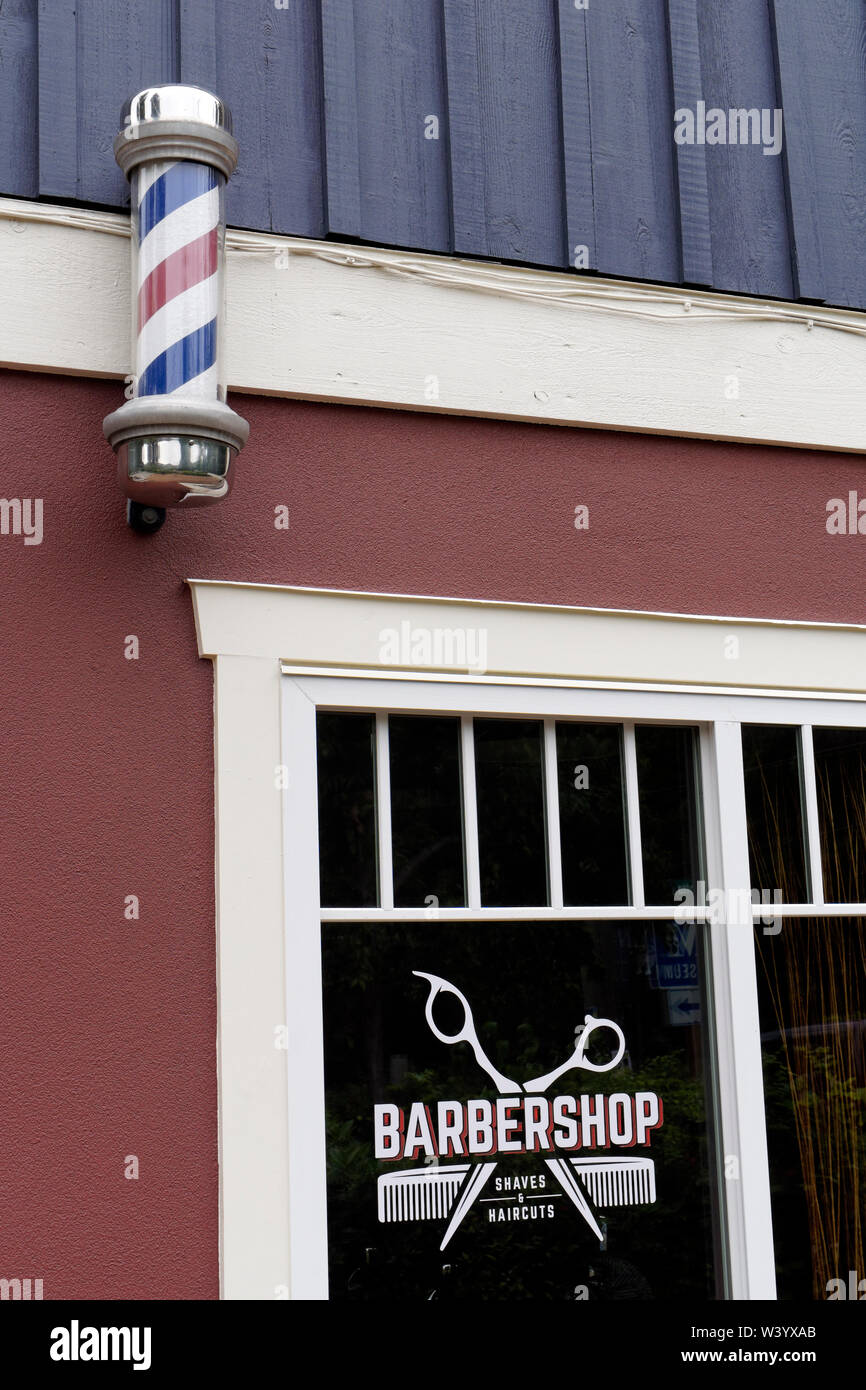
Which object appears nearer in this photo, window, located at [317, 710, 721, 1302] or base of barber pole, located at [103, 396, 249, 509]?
base of barber pole, located at [103, 396, 249, 509]

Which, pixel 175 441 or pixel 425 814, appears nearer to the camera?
pixel 175 441

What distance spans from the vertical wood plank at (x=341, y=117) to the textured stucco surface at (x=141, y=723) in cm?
59

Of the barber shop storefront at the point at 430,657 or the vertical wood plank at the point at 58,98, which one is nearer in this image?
the barber shop storefront at the point at 430,657

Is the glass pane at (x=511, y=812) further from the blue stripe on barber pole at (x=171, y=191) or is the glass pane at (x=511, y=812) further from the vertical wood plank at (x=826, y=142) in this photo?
the vertical wood plank at (x=826, y=142)

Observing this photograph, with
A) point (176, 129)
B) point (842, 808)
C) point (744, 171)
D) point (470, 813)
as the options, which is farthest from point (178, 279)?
point (842, 808)

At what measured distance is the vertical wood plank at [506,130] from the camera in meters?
4.45

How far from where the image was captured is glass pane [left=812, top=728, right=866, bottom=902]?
14.9 ft

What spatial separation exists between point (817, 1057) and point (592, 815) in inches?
40.1

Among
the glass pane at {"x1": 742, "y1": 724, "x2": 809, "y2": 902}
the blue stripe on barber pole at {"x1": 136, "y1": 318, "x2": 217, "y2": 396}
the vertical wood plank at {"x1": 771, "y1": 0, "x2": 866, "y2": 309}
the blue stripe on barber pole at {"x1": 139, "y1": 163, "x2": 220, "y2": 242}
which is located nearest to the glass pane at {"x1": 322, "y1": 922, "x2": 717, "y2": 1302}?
the glass pane at {"x1": 742, "y1": 724, "x2": 809, "y2": 902}

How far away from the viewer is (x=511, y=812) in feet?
13.7

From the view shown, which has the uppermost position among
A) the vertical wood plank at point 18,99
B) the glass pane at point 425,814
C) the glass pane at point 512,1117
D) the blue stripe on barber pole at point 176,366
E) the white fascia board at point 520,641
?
the vertical wood plank at point 18,99

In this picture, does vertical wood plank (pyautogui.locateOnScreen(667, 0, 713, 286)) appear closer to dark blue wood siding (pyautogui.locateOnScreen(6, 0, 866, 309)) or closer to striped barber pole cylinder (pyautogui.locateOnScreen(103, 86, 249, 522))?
dark blue wood siding (pyautogui.locateOnScreen(6, 0, 866, 309))

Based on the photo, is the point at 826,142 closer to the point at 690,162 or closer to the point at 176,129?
the point at 690,162

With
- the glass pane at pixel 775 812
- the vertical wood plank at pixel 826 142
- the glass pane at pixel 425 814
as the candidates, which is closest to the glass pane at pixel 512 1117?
the glass pane at pixel 425 814
